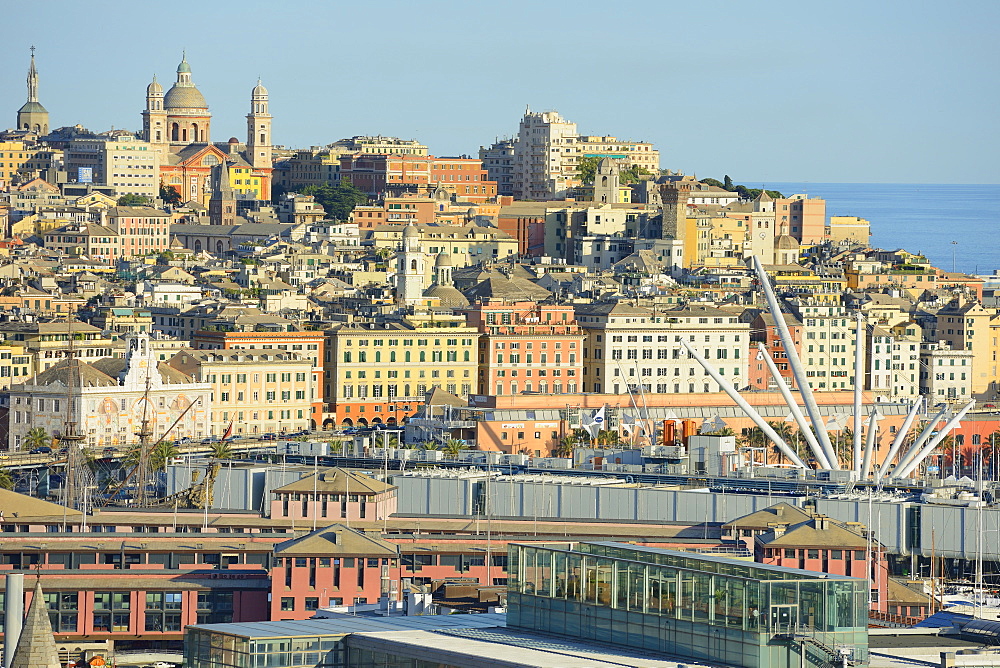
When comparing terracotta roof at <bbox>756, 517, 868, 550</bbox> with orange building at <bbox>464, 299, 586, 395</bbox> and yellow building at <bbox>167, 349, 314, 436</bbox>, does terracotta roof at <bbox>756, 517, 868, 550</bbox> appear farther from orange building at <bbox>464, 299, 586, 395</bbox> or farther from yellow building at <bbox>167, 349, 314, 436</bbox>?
orange building at <bbox>464, 299, 586, 395</bbox>

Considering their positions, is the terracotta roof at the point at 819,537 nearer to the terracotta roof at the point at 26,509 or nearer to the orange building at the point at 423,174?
the terracotta roof at the point at 26,509

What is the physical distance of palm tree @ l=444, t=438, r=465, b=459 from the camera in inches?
3261

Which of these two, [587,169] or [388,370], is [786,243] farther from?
[388,370]

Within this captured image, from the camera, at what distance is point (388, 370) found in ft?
355

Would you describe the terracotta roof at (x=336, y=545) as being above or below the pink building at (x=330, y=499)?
below

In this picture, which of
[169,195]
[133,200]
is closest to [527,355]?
[133,200]

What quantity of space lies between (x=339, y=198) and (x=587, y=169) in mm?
15774

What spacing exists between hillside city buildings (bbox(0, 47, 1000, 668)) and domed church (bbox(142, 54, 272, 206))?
0.81ft

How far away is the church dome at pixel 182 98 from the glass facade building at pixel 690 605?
156m

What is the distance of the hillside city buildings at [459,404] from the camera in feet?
125

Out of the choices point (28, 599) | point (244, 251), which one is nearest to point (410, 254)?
point (244, 251)

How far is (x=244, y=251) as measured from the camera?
152625 millimetres

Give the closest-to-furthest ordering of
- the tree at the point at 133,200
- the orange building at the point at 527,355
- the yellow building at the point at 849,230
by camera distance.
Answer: the orange building at the point at 527,355, the tree at the point at 133,200, the yellow building at the point at 849,230

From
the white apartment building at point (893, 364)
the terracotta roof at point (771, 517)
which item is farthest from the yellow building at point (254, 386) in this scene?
the terracotta roof at point (771, 517)
